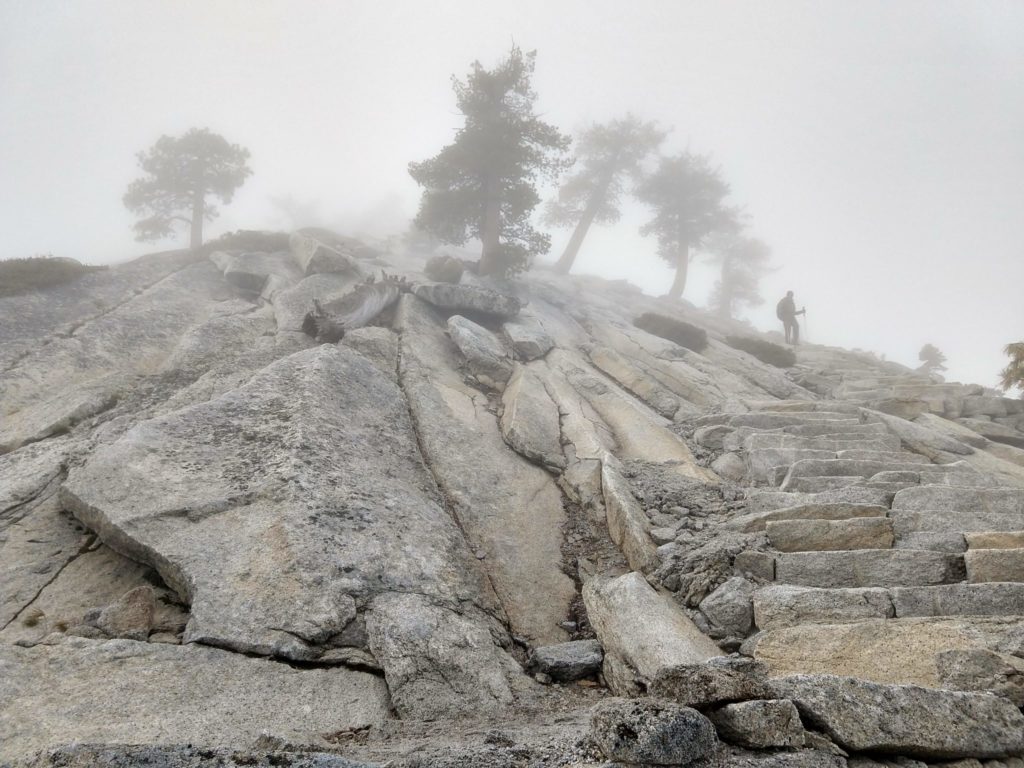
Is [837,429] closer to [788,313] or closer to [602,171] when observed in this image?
[788,313]

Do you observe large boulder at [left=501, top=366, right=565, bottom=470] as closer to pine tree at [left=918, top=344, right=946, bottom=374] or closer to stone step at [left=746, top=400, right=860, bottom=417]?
stone step at [left=746, top=400, right=860, bottom=417]

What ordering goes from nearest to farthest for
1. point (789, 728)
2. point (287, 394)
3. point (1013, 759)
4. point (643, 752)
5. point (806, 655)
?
point (643, 752), point (789, 728), point (1013, 759), point (806, 655), point (287, 394)

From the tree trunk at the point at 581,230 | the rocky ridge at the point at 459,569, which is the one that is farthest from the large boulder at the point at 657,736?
the tree trunk at the point at 581,230

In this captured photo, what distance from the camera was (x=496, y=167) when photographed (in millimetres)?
26812

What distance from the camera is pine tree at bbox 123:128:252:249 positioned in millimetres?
41188

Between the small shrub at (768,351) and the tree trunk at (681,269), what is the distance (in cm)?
2269

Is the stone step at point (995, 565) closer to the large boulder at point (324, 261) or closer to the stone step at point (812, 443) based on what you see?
the stone step at point (812, 443)

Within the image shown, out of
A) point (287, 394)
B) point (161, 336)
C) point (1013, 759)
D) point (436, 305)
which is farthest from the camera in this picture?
point (436, 305)

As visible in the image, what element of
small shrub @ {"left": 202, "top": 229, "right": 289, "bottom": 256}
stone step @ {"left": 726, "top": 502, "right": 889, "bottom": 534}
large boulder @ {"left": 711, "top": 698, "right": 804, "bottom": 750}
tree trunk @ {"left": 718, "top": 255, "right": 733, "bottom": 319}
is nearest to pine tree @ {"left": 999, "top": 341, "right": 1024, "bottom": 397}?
stone step @ {"left": 726, "top": 502, "right": 889, "bottom": 534}

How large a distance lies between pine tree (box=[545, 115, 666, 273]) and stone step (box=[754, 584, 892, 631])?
141 feet

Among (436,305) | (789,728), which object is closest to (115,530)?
(789,728)

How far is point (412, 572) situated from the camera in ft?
23.4

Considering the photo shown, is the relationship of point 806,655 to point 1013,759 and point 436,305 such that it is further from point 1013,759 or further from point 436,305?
point 436,305

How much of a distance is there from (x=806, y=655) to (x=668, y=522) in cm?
385
